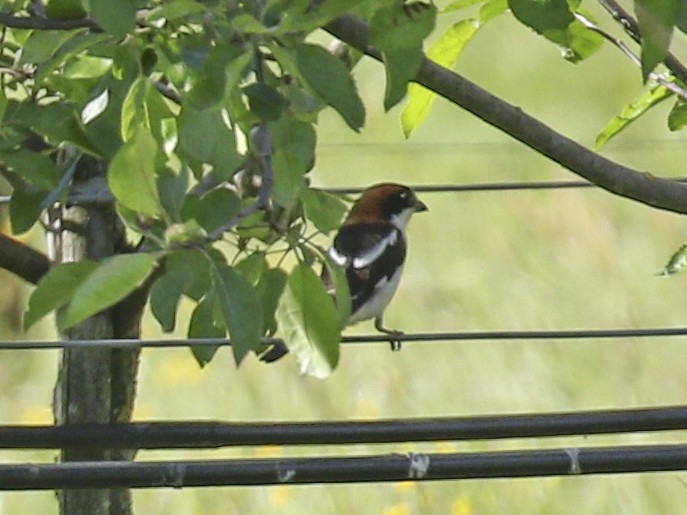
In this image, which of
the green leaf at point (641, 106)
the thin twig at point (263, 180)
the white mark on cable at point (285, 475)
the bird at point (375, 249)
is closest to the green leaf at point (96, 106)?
the thin twig at point (263, 180)

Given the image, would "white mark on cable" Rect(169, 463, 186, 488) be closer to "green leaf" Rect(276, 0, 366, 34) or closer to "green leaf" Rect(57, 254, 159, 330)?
"green leaf" Rect(57, 254, 159, 330)

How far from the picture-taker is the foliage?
6.63ft

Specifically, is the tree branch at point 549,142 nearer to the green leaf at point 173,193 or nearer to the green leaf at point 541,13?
the green leaf at point 541,13

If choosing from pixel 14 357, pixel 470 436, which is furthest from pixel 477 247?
pixel 470 436

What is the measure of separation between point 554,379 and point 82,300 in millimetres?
5941

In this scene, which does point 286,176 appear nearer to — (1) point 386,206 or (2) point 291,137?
(2) point 291,137

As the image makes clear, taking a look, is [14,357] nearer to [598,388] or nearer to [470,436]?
[598,388]

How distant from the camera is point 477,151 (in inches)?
398

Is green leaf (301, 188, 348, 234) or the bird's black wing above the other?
green leaf (301, 188, 348, 234)

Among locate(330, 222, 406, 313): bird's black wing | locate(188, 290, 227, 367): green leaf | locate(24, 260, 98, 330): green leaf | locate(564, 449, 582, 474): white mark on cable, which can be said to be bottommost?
locate(330, 222, 406, 313): bird's black wing

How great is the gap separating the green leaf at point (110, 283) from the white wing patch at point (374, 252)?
12.6 ft

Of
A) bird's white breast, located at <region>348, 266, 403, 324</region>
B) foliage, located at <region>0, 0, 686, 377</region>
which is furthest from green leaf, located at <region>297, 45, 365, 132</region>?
bird's white breast, located at <region>348, 266, 403, 324</region>

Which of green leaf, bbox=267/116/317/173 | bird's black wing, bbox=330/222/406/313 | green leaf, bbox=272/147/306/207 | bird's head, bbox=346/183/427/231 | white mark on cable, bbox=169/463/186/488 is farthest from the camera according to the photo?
bird's head, bbox=346/183/427/231

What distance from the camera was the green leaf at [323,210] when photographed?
96.2 inches
